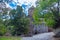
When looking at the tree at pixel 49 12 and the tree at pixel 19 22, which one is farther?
the tree at pixel 19 22

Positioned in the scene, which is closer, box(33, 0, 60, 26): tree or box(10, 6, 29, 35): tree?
box(33, 0, 60, 26): tree

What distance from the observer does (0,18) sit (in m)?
6.37

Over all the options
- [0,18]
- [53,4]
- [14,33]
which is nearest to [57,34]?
[53,4]

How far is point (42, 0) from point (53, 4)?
51 centimetres

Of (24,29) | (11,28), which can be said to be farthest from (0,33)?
(24,29)

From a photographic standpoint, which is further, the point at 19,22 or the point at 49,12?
the point at 19,22

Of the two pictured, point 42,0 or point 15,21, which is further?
point 15,21

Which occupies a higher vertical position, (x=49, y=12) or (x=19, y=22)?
(x=49, y=12)

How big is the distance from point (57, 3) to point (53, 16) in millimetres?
655

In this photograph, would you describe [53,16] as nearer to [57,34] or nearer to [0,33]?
[57,34]

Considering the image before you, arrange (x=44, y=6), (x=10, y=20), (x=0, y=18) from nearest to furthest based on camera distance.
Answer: (x=0, y=18) → (x=44, y=6) → (x=10, y=20)

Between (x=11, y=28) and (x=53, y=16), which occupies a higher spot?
(x=53, y=16)

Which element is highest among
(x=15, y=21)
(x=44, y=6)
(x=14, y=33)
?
(x=44, y=6)

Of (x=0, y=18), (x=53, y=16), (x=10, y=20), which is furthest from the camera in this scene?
(x=10, y=20)
